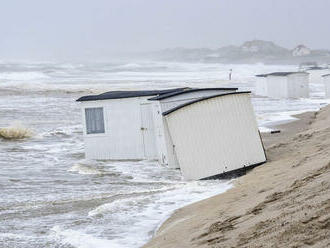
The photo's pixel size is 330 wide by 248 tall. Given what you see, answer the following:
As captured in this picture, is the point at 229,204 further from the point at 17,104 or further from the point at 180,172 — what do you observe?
the point at 17,104

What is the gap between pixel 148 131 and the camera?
1917 centimetres

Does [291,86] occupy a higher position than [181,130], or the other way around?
[181,130]

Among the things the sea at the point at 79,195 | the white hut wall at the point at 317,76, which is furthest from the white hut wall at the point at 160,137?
the white hut wall at the point at 317,76

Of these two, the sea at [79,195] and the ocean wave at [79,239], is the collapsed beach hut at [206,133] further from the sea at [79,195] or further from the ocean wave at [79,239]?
the ocean wave at [79,239]

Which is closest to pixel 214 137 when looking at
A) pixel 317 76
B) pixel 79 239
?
pixel 79 239

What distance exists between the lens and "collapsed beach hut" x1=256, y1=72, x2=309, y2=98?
45500 millimetres

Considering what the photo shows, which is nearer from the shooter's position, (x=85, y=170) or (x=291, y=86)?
(x=85, y=170)

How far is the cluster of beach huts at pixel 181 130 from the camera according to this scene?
15.6 meters

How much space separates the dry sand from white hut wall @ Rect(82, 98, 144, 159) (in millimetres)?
5817

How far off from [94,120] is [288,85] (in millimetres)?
27749

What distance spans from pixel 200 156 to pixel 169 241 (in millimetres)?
6503

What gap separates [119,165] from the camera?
739 inches

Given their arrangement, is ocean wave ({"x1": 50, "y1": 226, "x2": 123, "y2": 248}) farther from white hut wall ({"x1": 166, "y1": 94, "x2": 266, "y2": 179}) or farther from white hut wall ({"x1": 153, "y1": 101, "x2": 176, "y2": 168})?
white hut wall ({"x1": 153, "y1": 101, "x2": 176, "y2": 168})

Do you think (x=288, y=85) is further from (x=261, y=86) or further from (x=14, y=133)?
(x=14, y=133)
